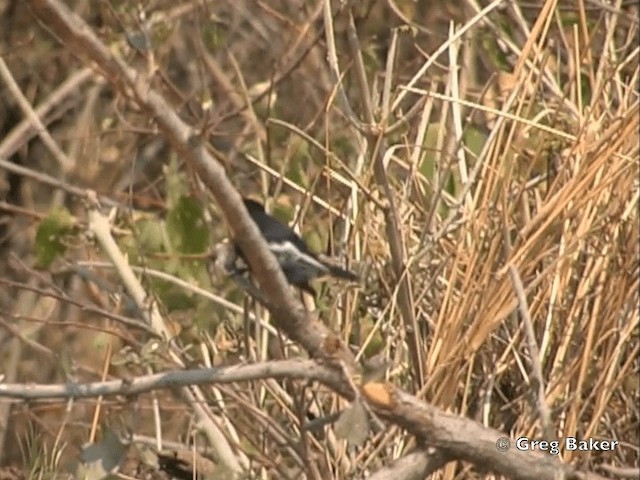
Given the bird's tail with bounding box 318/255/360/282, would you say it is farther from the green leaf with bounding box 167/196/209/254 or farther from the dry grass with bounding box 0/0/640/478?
the green leaf with bounding box 167/196/209/254

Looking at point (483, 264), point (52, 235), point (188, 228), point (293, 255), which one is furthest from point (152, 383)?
point (52, 235)

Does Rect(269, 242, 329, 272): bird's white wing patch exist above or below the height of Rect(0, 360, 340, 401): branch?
above

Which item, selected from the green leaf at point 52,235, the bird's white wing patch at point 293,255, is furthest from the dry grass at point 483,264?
the bird's white wing patch at point 293,255

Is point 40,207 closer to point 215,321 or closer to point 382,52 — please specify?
point 382,52

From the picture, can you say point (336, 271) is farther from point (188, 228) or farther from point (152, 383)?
point (188, 228)

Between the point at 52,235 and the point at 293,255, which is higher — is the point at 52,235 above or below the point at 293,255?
below

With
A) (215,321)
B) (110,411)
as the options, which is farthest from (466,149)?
(110,411)

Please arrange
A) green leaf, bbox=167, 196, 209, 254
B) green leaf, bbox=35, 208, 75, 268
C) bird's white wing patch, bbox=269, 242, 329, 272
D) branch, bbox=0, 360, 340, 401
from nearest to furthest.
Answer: branch, bbox=0, 360, 340, 401
bird's white wing patch, bbox=269, 242, 329, 272
green leaf, bbox=167, 196, 209, 254
green leaf, bbox=35, 208, 75, 268

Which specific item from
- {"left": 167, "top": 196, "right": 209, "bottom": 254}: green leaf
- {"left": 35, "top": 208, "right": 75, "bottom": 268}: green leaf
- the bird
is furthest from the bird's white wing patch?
{"left": 35, "top": 208, "right": 75, "bottom": 268}: green leaf

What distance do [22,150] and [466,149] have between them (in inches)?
118

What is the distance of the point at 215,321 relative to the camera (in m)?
2.81

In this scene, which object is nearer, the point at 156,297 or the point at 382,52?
the point at 156,297

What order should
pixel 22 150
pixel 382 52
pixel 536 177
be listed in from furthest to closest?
pixel 22 150
pixel 382 52
pixel 536 177

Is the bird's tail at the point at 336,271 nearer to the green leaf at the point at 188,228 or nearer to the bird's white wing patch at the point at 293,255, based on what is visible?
the bird's white wing patch at the point at 293,255
